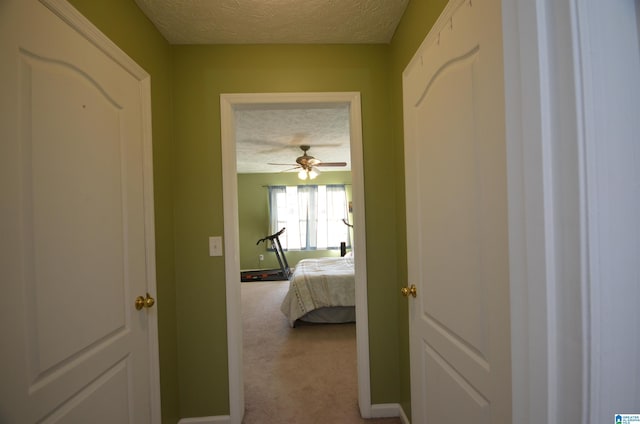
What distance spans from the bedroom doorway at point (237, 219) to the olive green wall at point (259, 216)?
193 inches

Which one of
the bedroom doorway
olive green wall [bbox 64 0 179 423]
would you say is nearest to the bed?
the bedroom doorway

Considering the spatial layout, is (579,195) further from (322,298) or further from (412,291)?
(322,298)

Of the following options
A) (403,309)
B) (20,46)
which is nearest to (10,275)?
(20,46)

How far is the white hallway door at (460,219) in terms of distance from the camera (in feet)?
2.11

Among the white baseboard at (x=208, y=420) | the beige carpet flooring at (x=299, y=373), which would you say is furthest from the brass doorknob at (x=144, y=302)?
the beige carpet flooring at (x=299, y=373)

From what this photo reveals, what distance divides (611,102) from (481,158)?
0.35 metres

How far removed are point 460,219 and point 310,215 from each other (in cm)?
580

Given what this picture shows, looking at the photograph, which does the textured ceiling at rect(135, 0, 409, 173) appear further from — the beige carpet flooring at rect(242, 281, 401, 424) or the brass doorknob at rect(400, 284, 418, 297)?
the beige carpet flooring at rect(242, 281, 401, 424)

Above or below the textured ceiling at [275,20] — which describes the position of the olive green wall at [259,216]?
below

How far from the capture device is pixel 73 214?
33.9 inches

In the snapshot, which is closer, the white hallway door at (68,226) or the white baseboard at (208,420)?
the white hallway door at (68,226)

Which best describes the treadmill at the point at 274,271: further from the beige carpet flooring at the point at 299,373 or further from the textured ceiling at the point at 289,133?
the beige carpet flooring at the point at 299,373

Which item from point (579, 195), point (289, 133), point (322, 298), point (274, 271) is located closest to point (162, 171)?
point (579, 195)

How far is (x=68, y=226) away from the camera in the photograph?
842 millimetres
